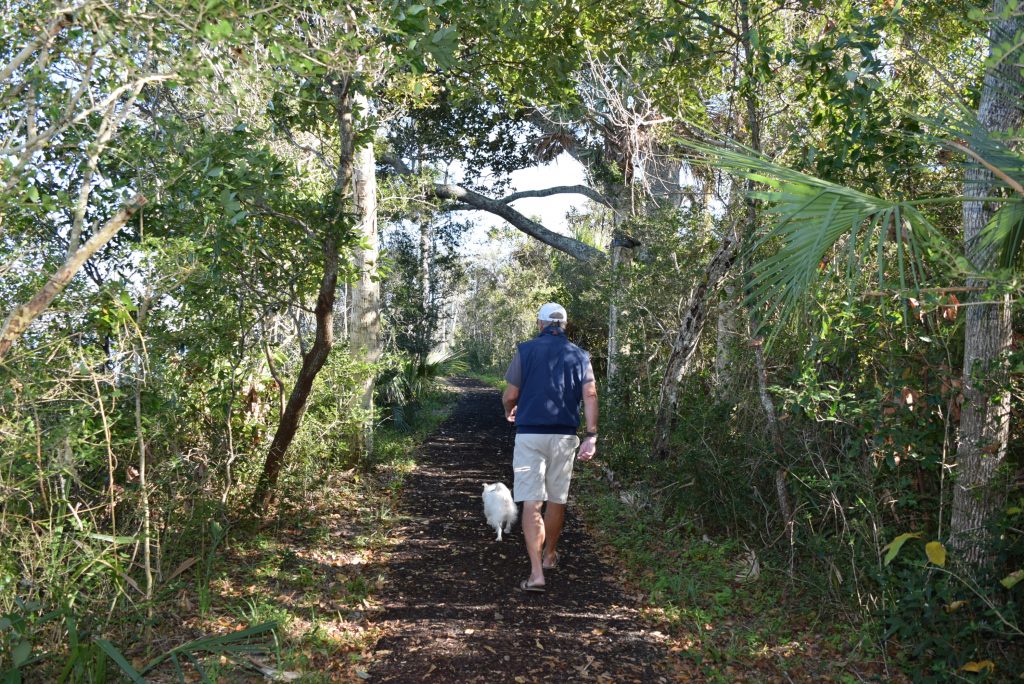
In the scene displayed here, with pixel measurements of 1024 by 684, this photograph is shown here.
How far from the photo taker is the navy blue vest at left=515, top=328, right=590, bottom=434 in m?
5.89

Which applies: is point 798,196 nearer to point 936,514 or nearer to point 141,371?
point 936,514

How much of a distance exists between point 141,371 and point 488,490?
346 centimetres

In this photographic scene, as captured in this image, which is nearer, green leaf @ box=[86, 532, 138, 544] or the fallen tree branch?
green leaf @ box=[86, 532, 138, 544]

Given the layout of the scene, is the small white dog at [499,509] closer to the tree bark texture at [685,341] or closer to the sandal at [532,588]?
the sandal at [532,588]

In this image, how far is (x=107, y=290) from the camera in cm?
487

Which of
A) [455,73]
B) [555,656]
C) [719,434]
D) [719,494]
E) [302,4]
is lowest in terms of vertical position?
[555,656]

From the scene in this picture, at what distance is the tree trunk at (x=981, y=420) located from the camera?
4.13 metres

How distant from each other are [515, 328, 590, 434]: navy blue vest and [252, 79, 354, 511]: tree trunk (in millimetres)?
1549

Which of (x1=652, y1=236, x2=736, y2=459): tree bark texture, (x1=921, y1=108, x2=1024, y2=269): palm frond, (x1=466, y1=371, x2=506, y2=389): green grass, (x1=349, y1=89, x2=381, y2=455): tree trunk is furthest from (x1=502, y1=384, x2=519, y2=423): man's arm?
(x1=466, y1=371, x2=506, y2=389): green grass

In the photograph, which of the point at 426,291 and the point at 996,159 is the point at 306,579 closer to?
the point at 996,159

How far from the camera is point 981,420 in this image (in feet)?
13.9

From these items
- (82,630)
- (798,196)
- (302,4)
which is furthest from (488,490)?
(798,196)

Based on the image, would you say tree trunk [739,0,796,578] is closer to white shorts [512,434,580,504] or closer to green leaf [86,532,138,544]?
white shorts [512,434,580,504]

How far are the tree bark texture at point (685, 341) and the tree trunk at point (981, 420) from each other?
331cm
